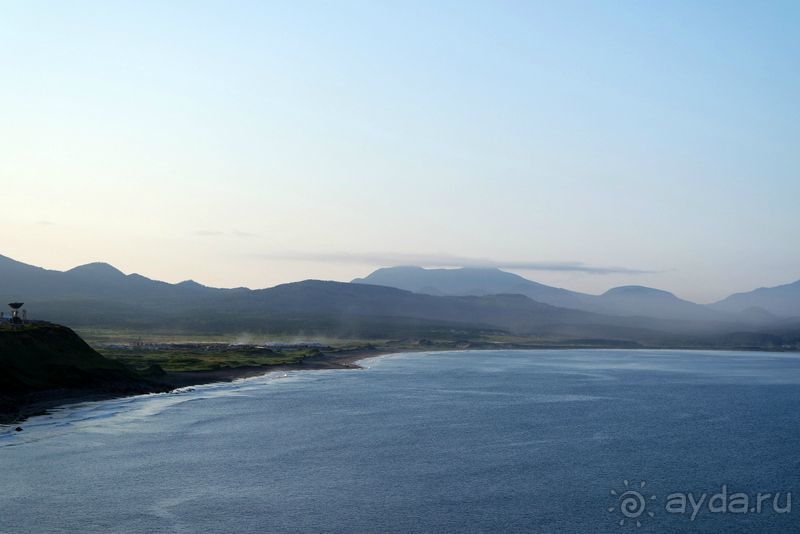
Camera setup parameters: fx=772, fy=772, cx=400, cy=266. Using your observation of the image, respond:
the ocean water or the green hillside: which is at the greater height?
the green hillside

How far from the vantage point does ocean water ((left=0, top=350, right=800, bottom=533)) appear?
39.2 metres

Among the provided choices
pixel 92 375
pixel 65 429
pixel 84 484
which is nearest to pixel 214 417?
pixel 65 429

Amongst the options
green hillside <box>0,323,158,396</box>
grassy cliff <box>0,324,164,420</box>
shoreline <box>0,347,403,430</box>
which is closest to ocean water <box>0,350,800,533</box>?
shoreline <box>0,347,403,430</box>

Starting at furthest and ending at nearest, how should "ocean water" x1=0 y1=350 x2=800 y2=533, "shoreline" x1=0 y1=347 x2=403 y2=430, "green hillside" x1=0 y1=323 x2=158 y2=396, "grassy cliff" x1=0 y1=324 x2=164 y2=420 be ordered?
"green hillside" x1=0 y1=323 x2=158 y2=396, "grassy cliff" x1=0 y1=324 x2=164 y2=420, "shoreline" x1=0 y1=347 x2=403 y2=430, "ocean water" x1=0 y1=350 x2=800 y2=533

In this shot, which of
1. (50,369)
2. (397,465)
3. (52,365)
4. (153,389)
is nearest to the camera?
(397,465)

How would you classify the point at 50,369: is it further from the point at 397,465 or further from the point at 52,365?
the point at 397,465

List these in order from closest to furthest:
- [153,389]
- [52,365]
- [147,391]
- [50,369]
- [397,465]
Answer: [397,465]
[50,369]
[52,365]
[147,391]
[153,389]

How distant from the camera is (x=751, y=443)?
64.5 meters

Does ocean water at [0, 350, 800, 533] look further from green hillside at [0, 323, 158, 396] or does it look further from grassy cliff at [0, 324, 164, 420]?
green hillside at [0, 323, 158, 396]

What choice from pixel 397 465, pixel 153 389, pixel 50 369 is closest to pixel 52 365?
pixel 50 369

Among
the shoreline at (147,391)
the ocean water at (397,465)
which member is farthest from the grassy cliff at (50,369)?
the ocean water at (397,465)

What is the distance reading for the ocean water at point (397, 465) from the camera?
39156mm

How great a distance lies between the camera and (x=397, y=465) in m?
52.2

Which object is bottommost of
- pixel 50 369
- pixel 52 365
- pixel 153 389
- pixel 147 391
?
pixel 147 391
